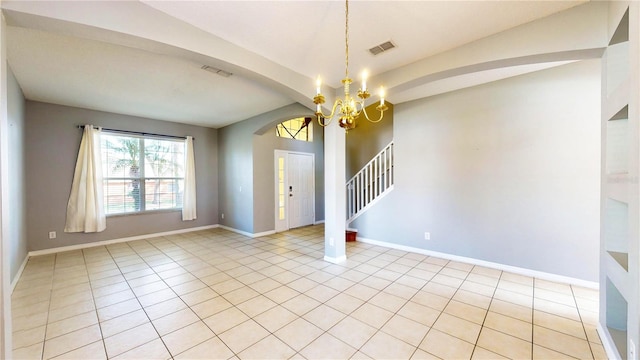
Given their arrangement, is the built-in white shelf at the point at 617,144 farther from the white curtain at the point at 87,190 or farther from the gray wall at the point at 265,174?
the white curtain at the point at 87,190

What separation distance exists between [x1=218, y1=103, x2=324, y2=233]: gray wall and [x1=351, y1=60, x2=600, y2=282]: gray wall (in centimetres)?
289

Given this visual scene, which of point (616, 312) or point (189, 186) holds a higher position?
point (189, 186)

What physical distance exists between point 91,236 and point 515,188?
7321 mm

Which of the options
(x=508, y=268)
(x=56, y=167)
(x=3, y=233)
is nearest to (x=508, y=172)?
(x=508, y=268)

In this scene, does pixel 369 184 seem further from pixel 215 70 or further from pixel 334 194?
pixel 215 70

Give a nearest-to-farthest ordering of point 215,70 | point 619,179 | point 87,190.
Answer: point 619,179 < point 215,70 < point 87,190

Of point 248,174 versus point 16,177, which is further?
point 248,174

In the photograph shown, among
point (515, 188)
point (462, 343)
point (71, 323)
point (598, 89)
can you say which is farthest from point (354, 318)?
point (598, 89)

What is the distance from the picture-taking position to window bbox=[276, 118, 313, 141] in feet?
20.9

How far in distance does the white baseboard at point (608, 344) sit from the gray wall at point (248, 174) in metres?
5.10

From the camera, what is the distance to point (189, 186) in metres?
5.78

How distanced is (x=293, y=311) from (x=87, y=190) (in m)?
4.67

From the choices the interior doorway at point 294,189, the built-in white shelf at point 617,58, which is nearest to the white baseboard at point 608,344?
the built-in white shelf at point 617,58

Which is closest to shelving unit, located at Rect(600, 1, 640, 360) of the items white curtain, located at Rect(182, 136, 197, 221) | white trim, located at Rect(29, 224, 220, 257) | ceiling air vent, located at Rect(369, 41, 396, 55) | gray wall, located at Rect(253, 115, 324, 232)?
ceiling air vent, located at Rect(369, 41, 396, 55)
